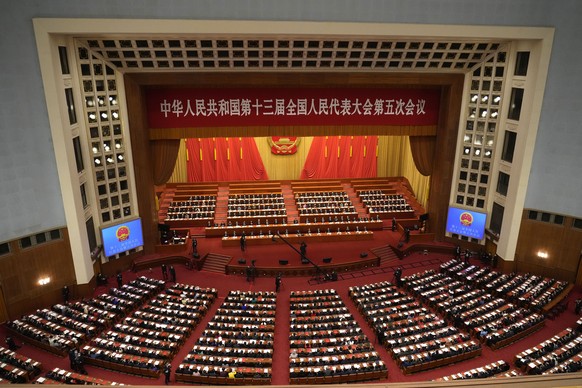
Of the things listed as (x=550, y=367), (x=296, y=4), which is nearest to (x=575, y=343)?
(x=550, y=367)

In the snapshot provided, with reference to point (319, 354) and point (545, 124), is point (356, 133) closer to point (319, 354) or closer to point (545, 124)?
point (545, 124)

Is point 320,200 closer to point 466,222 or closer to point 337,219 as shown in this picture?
point 337,219

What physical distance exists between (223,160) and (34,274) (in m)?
15.1

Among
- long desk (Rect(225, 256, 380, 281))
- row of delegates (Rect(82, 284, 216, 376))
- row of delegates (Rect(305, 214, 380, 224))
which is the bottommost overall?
row of delegates (Rect(82, 284, 216, 376))

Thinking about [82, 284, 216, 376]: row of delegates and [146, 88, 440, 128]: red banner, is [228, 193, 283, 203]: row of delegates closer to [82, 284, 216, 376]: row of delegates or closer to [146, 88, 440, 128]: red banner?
[146, 88, 440, 128]: red banner

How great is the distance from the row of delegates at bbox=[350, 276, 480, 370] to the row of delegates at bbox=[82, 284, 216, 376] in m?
6.22

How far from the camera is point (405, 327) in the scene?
48.2 ft

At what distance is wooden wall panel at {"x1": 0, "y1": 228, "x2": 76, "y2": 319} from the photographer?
15.4m

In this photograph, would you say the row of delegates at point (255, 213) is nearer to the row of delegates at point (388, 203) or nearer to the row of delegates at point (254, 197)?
the row of delegates at point (254, 197)

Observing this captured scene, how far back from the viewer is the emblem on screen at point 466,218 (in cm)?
2068

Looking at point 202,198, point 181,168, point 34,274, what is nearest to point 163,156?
point 202,198

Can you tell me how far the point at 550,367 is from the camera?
40.2ft

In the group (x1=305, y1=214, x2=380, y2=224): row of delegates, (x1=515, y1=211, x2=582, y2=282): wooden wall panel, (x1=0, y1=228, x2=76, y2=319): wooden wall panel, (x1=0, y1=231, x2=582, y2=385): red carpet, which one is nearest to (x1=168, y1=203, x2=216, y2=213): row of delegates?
(x1=0, y1=231, x2=582, y2=385): red carpet

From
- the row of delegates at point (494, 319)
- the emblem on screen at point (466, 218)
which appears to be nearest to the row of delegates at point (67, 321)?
the row of delegates at point (494, 319)
